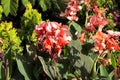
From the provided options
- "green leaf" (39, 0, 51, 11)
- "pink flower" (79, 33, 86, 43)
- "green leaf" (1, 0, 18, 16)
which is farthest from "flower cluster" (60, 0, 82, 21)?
"green leaf" (39, 0, 51, 11)

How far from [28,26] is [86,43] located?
93 centimetres

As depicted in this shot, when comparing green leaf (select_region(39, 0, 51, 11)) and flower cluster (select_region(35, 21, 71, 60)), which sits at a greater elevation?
flower cluster (select_region(35, 21, 71, 60))

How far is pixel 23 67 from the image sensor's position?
2787 mm

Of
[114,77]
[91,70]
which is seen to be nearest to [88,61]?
[91,70]

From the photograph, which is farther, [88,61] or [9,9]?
[9,9]

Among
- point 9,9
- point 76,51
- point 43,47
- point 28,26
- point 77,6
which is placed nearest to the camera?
point 43,47

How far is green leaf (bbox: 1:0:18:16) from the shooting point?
5297mm

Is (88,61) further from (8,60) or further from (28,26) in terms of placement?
(28,26)

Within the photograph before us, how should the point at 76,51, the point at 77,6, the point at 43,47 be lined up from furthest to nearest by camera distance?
the point at 77,6, the point at 76,51, the point at 43,47

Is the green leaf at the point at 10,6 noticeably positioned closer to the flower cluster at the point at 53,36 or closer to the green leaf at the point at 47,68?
the green leaf at the point at 47,68

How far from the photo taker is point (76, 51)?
2.91 meters

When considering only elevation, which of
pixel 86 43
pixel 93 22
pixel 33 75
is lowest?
pixel 33 75

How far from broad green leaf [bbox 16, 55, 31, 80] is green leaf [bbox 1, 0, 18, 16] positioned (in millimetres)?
2574

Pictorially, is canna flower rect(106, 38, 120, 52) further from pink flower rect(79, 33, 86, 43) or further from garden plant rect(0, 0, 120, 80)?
pink flower rect(79, 33, 86, 43)
